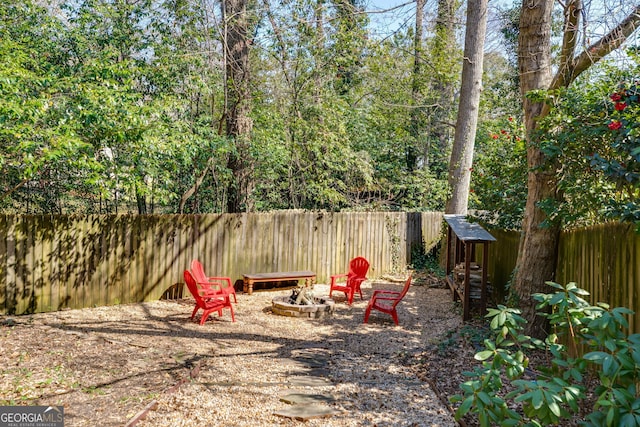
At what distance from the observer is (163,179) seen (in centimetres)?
748

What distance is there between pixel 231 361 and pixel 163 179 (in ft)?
11.6

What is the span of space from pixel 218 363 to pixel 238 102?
6038 mm

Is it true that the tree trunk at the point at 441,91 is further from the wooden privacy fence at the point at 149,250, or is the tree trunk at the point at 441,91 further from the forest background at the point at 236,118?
the wooden privacy fence at the point at 149,250

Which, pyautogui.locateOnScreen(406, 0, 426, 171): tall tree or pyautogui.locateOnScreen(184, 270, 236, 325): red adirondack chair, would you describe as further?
pyautogui.locateOnScreen(406, 0, 426, 171): tall tree

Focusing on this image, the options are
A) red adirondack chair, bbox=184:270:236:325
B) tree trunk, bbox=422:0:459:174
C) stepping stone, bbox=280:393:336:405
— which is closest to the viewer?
stepping stone, bbox=280:393:336:405

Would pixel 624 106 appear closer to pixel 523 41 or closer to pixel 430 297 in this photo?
pixel 523 41

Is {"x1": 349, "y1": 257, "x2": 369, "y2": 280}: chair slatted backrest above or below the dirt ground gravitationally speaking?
above

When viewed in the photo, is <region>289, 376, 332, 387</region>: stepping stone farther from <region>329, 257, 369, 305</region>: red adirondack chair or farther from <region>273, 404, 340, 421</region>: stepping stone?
<region>329, 257, 369, 305</region>: red adirondack chair

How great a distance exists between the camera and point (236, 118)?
9.73 meters

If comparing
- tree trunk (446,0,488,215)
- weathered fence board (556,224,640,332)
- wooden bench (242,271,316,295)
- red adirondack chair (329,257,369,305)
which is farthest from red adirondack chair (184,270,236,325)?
tree trunk (446,0,488,215)
